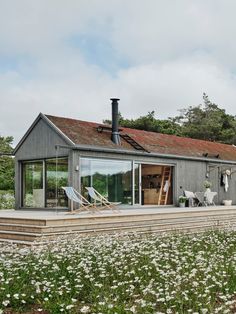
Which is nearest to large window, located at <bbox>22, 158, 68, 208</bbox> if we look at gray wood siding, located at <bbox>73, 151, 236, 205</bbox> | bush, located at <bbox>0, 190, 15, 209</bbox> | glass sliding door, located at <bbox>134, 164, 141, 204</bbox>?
gray wood siding, located at <bbox>73, 151, 236, 205</bbox>

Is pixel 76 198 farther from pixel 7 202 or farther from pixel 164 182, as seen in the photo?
pixel 7 202

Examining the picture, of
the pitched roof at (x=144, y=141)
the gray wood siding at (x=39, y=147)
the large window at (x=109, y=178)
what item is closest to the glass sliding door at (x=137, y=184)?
the large window at (x=109, y=178)

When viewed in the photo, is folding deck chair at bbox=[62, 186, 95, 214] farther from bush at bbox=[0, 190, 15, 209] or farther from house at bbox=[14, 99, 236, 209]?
bush at bbox=[0, 190, 15, 209]

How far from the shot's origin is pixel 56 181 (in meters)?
13.9

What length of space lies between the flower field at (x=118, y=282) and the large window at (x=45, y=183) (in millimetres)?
6593

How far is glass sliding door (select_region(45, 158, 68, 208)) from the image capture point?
13.6 meters

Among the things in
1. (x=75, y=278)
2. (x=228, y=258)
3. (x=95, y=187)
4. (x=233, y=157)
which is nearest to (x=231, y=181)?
(x=233, y=157)

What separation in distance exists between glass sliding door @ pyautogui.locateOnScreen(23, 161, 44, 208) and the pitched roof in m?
1.62

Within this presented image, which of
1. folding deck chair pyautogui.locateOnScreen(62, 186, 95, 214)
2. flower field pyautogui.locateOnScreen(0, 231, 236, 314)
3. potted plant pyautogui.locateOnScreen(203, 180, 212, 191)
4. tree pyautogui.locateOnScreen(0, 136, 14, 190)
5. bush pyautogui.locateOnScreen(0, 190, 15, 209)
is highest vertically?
tree pyautogui.locateOnScreen(0, 136, 14, 190)

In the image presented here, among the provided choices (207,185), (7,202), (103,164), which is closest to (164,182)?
(207,185)

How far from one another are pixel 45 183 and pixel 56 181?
58 centimetres

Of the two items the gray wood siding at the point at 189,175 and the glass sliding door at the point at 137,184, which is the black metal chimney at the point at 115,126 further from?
the glass sliding door at the point at 137,184

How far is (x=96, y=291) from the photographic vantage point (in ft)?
15.3

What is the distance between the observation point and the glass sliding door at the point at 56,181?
13.6m
